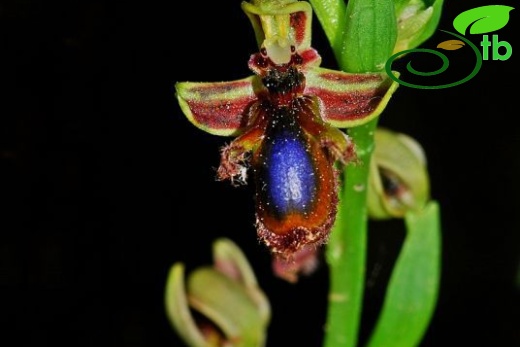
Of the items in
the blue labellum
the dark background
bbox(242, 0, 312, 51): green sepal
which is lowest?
the dark background

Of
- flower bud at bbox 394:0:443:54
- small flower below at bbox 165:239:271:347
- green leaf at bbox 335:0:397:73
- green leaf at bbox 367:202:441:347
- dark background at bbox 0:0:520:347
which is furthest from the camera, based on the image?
dark background at bbox 0:0:520:347

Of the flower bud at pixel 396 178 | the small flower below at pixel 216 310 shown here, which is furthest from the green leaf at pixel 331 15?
the small flower below at pixel 216 310

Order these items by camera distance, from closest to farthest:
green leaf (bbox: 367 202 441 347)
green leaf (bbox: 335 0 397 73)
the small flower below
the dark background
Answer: green leaf (bbox: 335 0 397 73)
green leaf (bbox: 367 202 441 347)
the small flower below
the dark background

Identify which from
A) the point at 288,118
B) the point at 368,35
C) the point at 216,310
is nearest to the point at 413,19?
the point at 368,35

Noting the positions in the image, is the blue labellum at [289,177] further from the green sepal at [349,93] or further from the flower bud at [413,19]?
the flower bud at [413,19]

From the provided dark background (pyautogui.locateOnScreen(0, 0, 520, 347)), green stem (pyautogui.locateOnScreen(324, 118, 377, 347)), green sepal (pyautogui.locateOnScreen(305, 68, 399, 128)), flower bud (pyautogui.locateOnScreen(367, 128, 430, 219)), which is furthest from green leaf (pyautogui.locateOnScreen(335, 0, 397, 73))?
dark background (pyautogui.locateOnScreen(0, 0, 520, 347))

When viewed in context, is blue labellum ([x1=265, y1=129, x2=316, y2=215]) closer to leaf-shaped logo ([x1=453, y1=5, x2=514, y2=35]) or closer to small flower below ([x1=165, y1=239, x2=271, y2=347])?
leaf-shaped logo ([x1=453, y1=5, x2=514, y2=35])

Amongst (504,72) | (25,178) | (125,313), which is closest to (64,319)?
(125,313)

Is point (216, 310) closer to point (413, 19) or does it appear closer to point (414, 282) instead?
point (414, 282)
